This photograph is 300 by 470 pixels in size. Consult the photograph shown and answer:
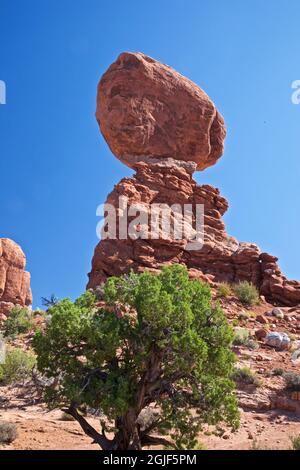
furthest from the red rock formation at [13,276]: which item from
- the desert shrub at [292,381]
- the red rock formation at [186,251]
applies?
the desert shrub at [292,381]

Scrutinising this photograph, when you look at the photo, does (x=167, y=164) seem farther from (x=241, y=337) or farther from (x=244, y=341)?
(x=244, y=341)

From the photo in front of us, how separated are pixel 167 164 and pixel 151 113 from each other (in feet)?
11.3

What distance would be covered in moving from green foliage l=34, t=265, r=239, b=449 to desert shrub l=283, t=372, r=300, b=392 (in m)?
5.39

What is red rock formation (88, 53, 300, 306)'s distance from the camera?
22.2 m

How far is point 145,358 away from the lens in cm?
773

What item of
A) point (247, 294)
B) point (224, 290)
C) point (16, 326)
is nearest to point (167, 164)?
point (224, 290)

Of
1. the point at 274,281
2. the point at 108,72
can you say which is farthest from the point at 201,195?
the point at 108,72

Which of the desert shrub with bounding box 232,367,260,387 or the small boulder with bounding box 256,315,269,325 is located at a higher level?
the small boulder with bounding box 256,315,269,325

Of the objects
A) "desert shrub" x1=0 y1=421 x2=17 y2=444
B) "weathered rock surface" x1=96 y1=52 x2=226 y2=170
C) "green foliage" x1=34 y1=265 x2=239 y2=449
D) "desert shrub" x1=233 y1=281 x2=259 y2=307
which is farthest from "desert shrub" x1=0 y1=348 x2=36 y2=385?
"weathered rock surface" x1=96 y1=52 x2=226 y2=170

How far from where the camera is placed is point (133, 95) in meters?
27.2

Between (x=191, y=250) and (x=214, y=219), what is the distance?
321 centimetres

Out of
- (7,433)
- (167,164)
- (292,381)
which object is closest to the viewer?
(7,433)

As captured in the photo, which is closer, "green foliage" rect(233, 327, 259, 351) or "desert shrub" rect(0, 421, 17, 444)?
"desert shrub" rect(0, 421, 17, 444)

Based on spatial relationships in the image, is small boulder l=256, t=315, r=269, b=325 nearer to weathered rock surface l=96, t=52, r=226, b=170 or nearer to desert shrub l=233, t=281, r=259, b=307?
desert shrub l=233, t=281, r=259, b=307
